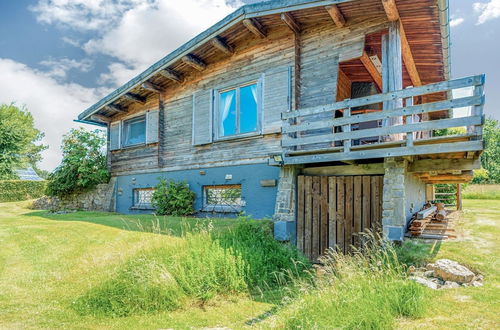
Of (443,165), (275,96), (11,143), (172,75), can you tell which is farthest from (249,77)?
(11,143)

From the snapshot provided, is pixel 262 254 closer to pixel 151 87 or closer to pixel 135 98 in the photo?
pixel 151 87

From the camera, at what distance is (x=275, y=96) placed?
8344 mm

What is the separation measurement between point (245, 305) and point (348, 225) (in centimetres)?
309

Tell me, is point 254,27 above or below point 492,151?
below

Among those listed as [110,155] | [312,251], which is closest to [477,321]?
[312,251]

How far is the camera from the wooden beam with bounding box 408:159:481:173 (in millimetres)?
5531

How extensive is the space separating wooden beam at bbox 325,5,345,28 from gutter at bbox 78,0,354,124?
19 centimetres

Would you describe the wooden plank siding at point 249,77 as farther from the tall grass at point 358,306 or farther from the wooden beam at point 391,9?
the tall grass at point 358,306

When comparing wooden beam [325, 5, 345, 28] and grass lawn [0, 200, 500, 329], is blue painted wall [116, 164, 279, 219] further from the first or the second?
wooden beam [325, 5, 345, 28]

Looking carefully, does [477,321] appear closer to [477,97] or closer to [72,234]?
[477,97]

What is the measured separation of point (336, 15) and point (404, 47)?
7.32 ft

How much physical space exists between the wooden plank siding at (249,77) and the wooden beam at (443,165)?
2.42 m

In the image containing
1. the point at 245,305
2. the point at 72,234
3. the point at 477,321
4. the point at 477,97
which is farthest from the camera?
the point at 72,234

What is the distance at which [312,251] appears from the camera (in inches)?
273
